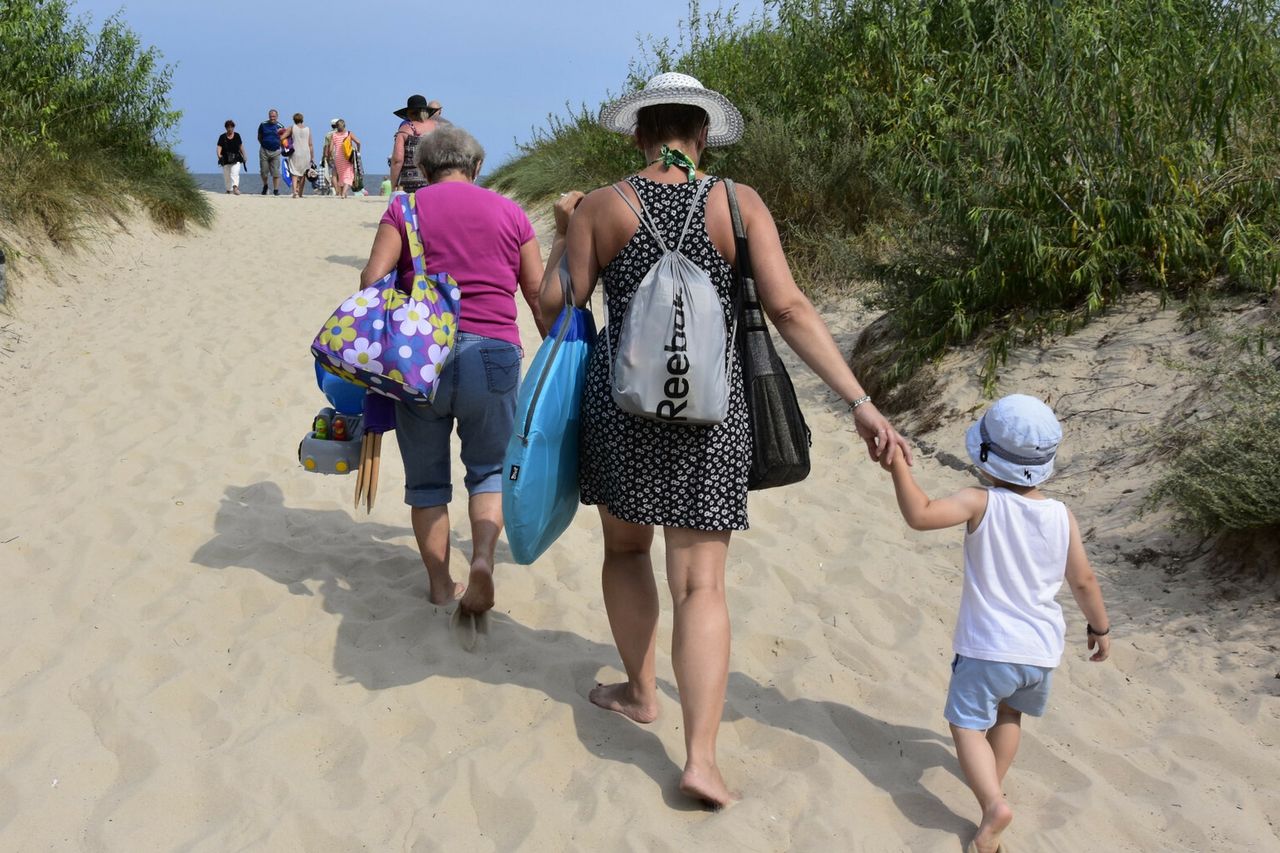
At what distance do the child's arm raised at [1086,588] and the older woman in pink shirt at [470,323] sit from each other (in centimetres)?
183

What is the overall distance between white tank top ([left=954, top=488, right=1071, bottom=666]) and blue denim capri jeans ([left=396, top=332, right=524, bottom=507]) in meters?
1.61

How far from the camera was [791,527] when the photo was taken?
509 centimetres

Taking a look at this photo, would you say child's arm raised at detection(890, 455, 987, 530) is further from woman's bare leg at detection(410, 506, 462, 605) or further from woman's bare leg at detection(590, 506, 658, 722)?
woman's bare leg at detection(410, 506, 462, 605)

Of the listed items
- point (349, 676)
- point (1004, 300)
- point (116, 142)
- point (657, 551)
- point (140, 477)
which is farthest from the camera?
point (116, 142)

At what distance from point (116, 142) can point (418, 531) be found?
997 centimetres

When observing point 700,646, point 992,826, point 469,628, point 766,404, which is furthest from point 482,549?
point 992,826

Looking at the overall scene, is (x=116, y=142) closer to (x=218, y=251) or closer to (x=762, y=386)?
(x=218, y=251)

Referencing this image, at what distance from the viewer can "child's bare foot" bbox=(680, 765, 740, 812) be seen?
273 cm

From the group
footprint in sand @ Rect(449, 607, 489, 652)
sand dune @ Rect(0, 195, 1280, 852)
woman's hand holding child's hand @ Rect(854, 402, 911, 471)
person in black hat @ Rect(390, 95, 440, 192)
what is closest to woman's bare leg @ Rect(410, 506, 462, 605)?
sand dune @ Rect(0, 195, 1280, 852)

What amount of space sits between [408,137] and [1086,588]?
6060 millimetres

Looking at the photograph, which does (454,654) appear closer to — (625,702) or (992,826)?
(625,702)

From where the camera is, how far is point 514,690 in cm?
348

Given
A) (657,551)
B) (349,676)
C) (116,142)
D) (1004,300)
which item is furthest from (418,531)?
(116,142)

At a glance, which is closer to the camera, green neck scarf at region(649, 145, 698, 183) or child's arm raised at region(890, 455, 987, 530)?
child's arm raised at region(890, 455, 987, 530)
